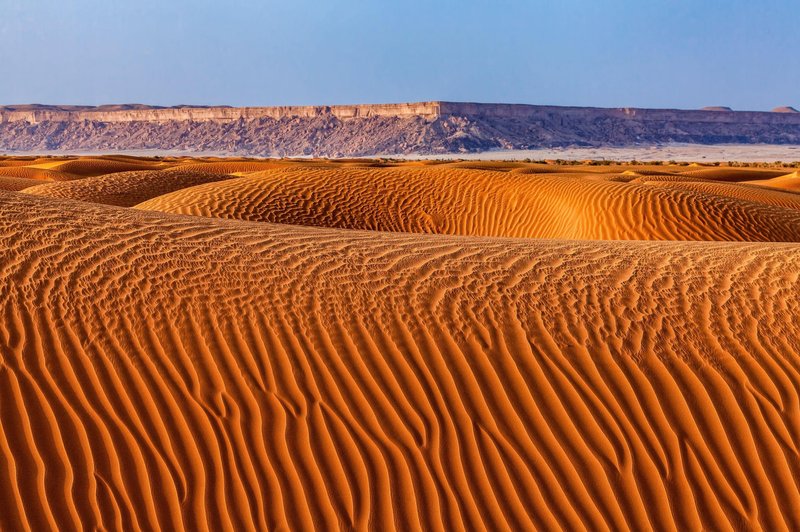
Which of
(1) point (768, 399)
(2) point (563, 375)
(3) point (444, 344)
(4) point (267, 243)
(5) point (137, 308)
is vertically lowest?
(1) point (768, 399)

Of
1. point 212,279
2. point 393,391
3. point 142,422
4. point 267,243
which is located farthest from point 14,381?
point 267,243

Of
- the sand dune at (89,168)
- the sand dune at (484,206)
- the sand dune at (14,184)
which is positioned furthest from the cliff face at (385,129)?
the sand dune at (484,206)

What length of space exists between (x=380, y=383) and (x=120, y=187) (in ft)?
38.9

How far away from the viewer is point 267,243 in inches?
223

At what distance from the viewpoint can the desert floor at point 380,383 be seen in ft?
11.3

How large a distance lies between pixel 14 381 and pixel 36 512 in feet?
2.63

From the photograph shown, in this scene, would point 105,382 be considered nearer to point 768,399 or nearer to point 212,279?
point 212,279

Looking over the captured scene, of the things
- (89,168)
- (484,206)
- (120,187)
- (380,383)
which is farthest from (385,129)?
(380,383)

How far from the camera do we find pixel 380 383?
4039 mm

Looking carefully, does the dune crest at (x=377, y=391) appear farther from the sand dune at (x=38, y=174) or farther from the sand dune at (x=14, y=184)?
the sand dune at (x=38, y=174)

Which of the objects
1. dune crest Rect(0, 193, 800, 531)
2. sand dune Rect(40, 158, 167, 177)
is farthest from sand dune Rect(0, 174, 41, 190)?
dune crest Rect(0, 193, 800, 531)

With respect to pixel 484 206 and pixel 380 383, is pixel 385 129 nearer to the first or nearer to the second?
pixel 484 206

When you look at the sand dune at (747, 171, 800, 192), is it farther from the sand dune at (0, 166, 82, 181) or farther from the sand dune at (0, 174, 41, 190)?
the sand dune at (0, 166, 82, 181)

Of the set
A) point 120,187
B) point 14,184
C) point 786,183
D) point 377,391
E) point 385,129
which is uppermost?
point 385,129
